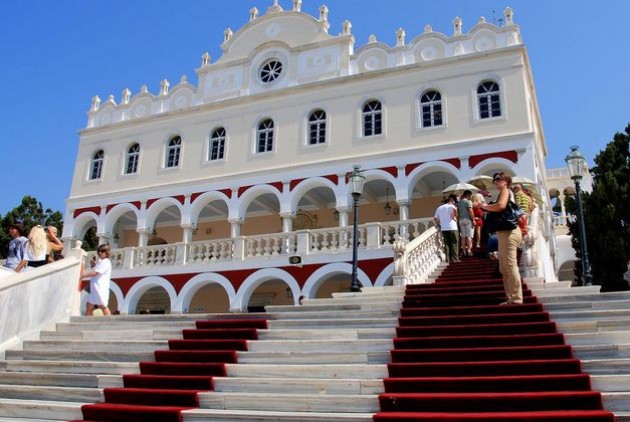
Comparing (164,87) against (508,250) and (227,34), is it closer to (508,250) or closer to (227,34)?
(227,34)

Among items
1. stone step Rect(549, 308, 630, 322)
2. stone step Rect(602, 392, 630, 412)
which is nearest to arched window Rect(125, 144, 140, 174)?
stone step Rect(549, 308, 630, 322)

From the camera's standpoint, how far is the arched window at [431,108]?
19.9m

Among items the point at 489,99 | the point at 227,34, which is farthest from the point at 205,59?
the point at 489,99

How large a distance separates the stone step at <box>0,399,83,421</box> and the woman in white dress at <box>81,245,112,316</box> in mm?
3845

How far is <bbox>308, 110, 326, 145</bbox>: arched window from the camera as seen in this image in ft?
70.6

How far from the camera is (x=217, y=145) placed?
2334cm

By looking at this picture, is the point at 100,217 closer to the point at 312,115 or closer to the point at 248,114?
the point at 248,114

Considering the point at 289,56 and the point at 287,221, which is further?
the point at 289,56

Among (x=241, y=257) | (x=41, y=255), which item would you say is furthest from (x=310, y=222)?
(x=41, y=255)

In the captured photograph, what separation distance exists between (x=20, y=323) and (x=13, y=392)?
2109mm

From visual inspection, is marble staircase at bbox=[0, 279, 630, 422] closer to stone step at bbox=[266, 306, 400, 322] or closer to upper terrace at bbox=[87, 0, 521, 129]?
stone step at bbox=[266, 306, 400, 322]

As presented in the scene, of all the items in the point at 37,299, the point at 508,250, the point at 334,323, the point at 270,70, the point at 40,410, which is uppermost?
the point at 270,70

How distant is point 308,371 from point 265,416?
40.6 inches

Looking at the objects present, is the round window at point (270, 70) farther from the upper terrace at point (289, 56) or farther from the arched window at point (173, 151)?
the arched window at point (173, 151)
